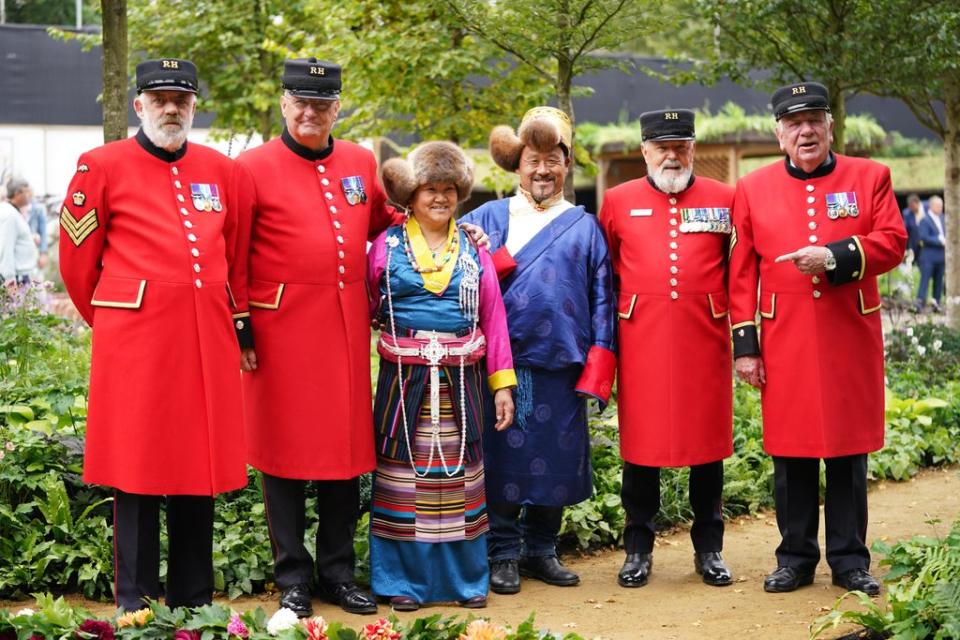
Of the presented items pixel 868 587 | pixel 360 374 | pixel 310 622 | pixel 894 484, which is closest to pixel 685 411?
pixel 868 587

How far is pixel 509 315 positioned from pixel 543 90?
5.19 meters

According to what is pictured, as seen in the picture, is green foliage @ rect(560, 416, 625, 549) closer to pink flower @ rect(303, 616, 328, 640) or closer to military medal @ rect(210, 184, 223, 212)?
pink flower @ rect(303, 616, 328, 640)

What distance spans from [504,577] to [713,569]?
0.90 metres

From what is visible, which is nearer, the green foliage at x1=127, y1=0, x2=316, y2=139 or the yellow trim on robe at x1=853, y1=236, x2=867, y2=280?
the yellow trim on robe at x1=853, y1=236, x2=867, y2=280

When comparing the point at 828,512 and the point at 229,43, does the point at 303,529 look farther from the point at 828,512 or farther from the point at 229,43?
the point at 229,43

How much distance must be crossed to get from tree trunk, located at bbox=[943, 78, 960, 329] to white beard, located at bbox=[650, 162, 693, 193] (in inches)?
268

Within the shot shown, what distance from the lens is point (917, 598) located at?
177 inches

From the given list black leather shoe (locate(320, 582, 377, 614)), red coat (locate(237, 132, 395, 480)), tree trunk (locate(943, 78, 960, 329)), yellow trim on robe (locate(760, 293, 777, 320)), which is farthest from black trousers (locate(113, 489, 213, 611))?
tree trunk (locate(943, 78, 960, 329))

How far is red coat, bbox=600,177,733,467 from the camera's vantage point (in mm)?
5473

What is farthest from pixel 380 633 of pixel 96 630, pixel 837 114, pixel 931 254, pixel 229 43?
pixel 931 254

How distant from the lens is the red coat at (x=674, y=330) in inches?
215

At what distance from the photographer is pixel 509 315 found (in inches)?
218

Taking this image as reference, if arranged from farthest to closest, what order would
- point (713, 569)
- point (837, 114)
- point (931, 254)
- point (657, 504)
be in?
1. point (931, 254)
2. point (837, 114)
3. point (657, 504)
4. point (713, 569)

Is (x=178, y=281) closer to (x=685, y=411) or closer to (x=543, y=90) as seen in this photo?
(x=685, y=411)
